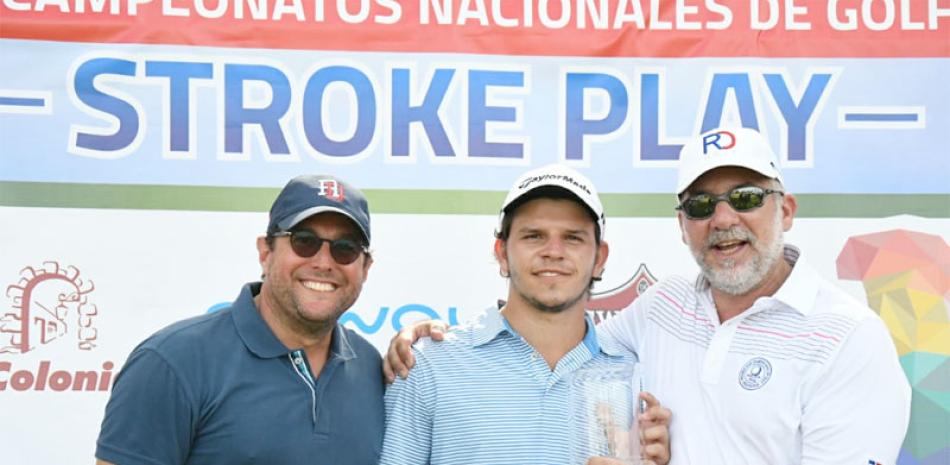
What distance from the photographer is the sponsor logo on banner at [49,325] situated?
128 inches

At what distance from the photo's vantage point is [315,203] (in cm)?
243

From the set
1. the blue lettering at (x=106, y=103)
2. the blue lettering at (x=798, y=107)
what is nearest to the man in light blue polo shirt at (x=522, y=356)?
the blue lettering at (x=798, y=107)

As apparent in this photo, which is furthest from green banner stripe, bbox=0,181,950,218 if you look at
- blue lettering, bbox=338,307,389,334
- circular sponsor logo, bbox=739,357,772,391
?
circular sponsor logo, bbox=739,357,772,391

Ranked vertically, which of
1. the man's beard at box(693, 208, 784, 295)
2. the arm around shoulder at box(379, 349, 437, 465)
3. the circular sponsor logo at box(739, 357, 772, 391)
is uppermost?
the man's beard at box(693, 208, 784, 295)

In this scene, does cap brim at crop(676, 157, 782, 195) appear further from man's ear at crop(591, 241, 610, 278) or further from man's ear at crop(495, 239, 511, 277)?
man's ear at crop(495, 239, 511, 277)

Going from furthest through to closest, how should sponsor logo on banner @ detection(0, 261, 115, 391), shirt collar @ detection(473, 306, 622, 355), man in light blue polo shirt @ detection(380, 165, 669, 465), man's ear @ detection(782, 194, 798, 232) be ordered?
sponsor logo on banner @ detection(0, 261, 115, 391), man's ear @ detection(782, 194, 798, 232), shirt collar @ detection(473, 306, 622, 355), man in light blue polo shirt @ detection(380, 165, 669, 465)

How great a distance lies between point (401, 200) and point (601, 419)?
1396 mm

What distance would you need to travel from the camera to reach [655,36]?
3.44 meters

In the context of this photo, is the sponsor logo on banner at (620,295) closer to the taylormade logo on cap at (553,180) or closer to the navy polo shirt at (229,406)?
the taylormade logo on cap at (553,180)

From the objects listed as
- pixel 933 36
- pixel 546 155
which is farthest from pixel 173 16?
pixel 933 36

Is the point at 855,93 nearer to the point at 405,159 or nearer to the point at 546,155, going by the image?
the point at 546,155

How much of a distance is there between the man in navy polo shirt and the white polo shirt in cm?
71

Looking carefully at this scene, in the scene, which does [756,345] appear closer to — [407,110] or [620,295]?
[620,295]

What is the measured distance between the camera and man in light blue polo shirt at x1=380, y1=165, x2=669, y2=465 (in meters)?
2.26
